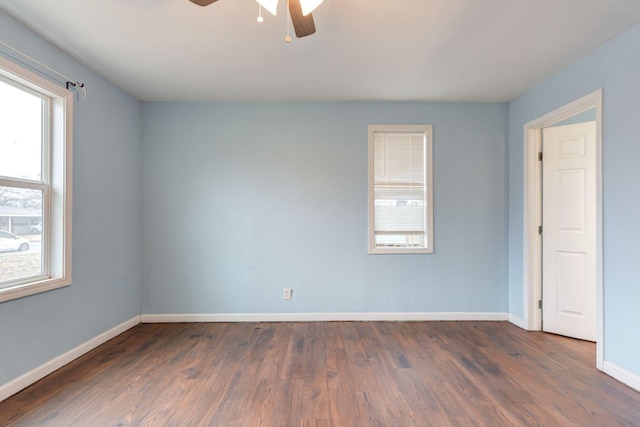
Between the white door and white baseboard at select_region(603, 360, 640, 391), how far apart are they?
0.85 meters

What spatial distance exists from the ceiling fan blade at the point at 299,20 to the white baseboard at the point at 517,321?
12.1 feet

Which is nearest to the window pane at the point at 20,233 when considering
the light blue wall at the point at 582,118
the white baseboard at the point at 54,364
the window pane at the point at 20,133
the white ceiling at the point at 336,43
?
the window pane at the point at 20,133

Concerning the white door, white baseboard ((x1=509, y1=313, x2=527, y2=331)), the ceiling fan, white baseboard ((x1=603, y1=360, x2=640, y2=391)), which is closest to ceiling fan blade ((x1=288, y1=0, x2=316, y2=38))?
the ceiling fan

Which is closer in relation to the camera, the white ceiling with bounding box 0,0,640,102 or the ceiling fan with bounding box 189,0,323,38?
the ceiling fan with bounding box 189,0,323,38

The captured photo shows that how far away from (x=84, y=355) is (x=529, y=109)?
16.5 feet

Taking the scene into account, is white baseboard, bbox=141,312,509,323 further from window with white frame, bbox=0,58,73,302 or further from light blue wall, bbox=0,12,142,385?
window with white frame, bbox=0,58,73,302

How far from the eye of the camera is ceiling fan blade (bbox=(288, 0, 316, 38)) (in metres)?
1.81

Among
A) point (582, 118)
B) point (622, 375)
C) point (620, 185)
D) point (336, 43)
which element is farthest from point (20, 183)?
point (582, 118)

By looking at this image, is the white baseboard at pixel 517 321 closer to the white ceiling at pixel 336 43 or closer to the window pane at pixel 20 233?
the white ceiling at pixel 336 43

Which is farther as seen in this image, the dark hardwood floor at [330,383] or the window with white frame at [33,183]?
the window with white frame at [33,183]

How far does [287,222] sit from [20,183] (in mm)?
2395

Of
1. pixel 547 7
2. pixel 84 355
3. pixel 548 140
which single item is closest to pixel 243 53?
pixel 547 7

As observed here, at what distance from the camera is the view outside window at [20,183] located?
236 centimetres

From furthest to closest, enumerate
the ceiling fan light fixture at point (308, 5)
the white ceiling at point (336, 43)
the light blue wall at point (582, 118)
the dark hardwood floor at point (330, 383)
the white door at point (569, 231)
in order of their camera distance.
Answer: the light blue wall at point (582, 118)
the white door at point (569, 231)
the white ceiling at point (336, 43)
the dark hardwood floor at point (330, 383)
the ceiling fan light fixture at point (308, 5)
